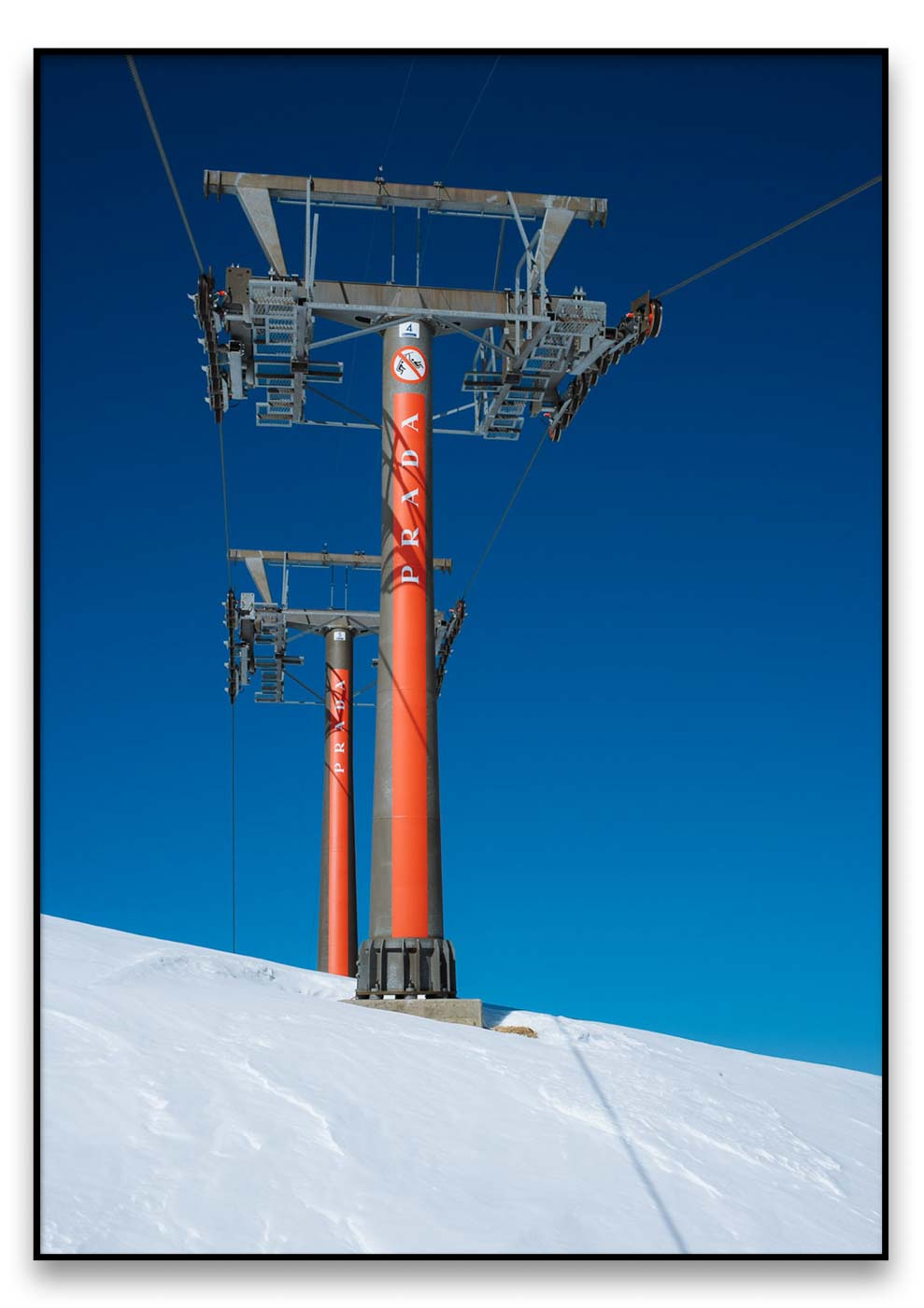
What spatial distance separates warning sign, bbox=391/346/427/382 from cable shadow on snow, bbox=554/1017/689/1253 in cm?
928

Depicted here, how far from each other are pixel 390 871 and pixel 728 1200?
8589mm

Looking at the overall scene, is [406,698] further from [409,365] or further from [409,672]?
[409,365]

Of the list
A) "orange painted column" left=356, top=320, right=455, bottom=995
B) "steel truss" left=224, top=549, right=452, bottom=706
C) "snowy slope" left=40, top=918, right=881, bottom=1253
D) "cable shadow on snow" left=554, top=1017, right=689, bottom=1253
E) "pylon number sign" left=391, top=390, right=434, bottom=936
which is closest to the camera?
"snowy slope" left=40, top=918, right=881, bottom=1253

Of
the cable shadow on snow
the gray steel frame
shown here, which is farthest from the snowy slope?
the gray steel frame

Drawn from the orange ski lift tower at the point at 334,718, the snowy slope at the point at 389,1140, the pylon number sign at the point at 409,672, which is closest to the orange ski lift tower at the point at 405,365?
the pylon number sign at the point at 409,672

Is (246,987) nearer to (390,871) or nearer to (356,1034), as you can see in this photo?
(356,1034)

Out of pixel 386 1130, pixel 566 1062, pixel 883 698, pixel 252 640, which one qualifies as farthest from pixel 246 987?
pixel 252 640

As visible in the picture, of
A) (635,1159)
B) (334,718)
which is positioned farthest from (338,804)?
(635,1159)

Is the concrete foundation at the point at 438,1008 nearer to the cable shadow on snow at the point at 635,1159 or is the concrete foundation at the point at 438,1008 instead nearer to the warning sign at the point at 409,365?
the cable shadow on snow at the point at 635,1159

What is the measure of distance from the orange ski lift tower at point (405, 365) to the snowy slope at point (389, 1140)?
370 centimetres

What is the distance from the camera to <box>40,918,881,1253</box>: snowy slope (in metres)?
9.48

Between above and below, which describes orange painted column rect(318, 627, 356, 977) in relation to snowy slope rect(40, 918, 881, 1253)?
above

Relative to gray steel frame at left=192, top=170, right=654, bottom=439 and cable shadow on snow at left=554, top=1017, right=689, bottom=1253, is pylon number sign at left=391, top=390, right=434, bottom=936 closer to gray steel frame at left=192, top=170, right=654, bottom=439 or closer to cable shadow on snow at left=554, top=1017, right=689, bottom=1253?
gray steel frame at left=192, top=170, right=654, bottom=439

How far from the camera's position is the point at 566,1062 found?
14.4 metres
